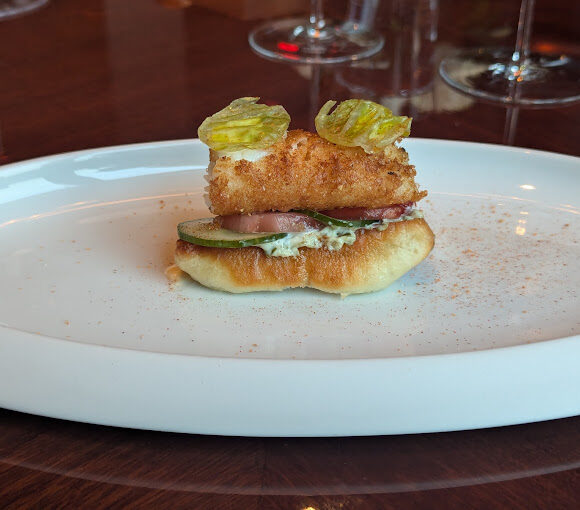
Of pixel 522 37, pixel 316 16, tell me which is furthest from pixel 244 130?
pixel 316 16

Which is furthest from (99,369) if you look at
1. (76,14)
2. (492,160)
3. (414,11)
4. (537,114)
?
(414,11)

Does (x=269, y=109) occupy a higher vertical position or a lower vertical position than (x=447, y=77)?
higher

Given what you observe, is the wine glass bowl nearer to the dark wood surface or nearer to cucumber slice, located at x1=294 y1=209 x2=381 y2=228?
the dark wood surface

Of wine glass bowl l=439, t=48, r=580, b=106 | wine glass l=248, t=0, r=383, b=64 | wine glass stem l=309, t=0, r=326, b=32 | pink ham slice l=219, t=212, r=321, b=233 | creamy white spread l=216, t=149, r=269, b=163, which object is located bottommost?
wine glass bowl l=439, t=48, r=580, b=106

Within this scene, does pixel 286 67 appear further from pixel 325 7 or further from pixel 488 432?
pixel 488 432

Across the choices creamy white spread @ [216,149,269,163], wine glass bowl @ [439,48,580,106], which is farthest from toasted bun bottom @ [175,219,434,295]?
wine glass bowl @ [439,48,580,106]

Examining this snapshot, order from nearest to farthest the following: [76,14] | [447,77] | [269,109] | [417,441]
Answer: [417,441], [269,109], [447,77], [76,14]

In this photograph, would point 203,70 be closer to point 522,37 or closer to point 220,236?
point 522,37
